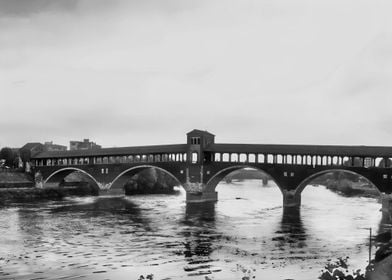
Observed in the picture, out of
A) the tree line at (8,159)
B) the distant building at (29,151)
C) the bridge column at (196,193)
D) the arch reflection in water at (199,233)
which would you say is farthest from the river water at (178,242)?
the tree line at (8,159)

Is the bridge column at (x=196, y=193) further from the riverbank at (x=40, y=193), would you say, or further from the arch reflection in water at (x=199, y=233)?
the riverbank at (x=40, y=193)

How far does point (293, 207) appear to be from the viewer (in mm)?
69688

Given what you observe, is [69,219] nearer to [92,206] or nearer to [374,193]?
[92,206]

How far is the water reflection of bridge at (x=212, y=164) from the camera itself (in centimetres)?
6675

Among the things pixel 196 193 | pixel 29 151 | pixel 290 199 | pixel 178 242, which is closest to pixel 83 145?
pixel 29 151

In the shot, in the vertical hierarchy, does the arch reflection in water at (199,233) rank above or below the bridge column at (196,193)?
below

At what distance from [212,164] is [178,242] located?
128 ft

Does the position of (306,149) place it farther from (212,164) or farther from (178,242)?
(178,242)

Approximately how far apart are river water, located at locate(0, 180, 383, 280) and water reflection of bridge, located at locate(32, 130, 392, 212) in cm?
524

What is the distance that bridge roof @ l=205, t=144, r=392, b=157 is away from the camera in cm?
6562

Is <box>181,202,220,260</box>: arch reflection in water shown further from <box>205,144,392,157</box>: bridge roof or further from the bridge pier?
Answer: <box>205,144,392,157</box>: bridge roof

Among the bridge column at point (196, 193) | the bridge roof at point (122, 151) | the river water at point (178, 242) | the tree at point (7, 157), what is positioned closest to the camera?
the river water at point (178, 242)

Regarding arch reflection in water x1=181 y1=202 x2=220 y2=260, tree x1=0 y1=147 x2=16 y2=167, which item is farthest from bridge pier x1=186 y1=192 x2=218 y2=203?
tree x1=0 y1=147 x2=16 y2=167

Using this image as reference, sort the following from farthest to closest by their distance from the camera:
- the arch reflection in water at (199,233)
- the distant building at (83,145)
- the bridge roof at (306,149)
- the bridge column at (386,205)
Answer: the distant building at (83,145) → the bridge roof at (306,149) → the bridge column at (386,205) → the arch reflection in water at (199,233)
